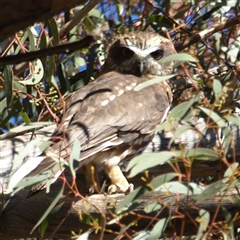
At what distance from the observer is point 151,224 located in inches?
89.7

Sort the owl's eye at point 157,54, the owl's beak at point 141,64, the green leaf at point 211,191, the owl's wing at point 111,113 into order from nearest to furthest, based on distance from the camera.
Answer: the green leaf at point 211,191
the owl's wing at point 111,113
the owl's beak at point 141,64
the owl's eye at point 157,54

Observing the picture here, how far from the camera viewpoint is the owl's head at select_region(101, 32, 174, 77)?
3.70 m

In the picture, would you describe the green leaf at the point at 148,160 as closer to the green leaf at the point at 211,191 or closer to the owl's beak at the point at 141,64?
the green leaf at the point at 211,191

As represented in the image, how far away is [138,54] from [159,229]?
185 centimetres

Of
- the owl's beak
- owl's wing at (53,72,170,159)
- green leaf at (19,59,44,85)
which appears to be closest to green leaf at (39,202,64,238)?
owl's wing at (53,72,170,159)

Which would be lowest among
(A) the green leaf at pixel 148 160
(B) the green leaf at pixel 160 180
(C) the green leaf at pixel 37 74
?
(B) the green leaf at pixel 160 180

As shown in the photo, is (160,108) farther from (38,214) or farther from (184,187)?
(184,187)

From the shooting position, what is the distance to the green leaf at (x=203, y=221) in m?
1.92

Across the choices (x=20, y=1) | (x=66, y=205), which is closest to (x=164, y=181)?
(x=66, y=205)

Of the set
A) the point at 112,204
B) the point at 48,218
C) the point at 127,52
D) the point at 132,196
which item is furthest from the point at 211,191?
the point at 127,52

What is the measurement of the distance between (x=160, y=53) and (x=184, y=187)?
6.47ft

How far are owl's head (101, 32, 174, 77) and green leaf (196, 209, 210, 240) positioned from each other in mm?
1706

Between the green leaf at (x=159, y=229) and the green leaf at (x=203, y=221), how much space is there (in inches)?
4.3

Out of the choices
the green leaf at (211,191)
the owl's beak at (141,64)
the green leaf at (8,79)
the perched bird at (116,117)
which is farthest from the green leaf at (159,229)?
the owl's beak at (141,64)
